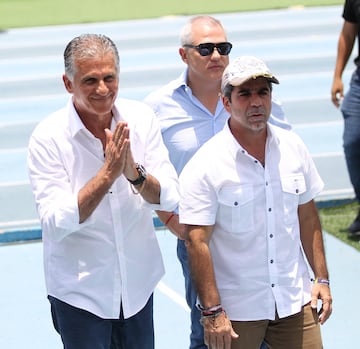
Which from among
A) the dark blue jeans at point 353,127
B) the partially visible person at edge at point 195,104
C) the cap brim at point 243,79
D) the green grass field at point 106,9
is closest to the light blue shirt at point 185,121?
the partially visible person at edge at point 195,104

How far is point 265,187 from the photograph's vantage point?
170 inches

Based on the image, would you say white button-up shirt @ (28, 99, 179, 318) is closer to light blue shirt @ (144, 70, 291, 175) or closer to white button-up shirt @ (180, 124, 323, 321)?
white button-up shirt @ (180, 124, 323, 321)

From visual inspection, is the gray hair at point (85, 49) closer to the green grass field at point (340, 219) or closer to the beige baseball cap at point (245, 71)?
the beige baseball cap at point (245, 71)

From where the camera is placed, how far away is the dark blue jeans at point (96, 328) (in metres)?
4.36

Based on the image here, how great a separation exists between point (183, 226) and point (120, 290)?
0.55 meters

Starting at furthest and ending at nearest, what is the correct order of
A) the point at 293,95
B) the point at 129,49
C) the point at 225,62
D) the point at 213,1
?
the point at 213,1 < the point at 129,49 < the point at 293,95 < the point at 225,62

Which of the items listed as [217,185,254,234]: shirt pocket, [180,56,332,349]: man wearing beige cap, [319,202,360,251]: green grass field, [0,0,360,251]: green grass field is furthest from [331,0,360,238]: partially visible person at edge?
[0,0,360,251]: green grass field

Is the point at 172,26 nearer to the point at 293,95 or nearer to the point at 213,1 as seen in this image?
the point at 213,1

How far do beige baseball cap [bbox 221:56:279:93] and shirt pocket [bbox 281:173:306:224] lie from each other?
0.46 m

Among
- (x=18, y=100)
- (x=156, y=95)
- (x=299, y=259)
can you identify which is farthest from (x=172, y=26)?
(x=299, y=259)

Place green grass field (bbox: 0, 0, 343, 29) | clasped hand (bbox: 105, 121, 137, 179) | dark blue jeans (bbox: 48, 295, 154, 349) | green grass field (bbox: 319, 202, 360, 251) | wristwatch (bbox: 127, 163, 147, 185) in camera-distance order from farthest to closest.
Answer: green grass field (bbox: 0, 0, 343, 29), green grass field (bbox: 319, 202, 360, 251), dark blue jeans (bbox: 48, 295, 154, 349), wristwatch (bbox: 127, 163, 147, 185), clasped hand (bbox: 105, 121, 137, 179)

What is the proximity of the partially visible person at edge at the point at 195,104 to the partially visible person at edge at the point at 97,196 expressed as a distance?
861 mm

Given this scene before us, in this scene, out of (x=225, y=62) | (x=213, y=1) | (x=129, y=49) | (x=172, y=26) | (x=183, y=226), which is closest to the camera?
(x=183, y=226)

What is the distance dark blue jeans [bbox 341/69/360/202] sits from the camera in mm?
7871
